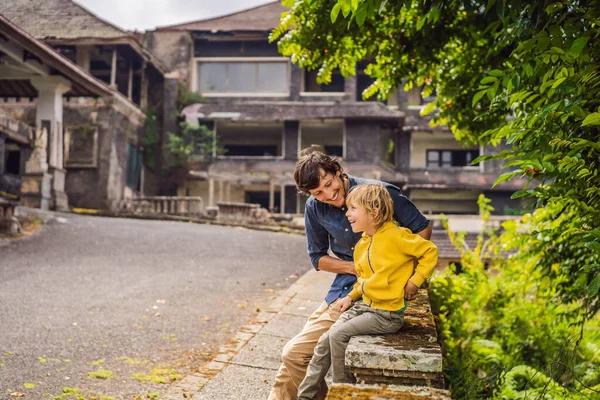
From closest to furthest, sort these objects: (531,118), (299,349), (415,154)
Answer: (531,118) → (299,349) → (415,154)

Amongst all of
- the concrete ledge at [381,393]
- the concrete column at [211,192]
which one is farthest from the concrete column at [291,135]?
the concrete ledge at [381,393]

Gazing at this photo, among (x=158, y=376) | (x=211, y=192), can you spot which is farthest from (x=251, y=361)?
(x=211, y=192)

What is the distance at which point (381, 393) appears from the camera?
241 cm

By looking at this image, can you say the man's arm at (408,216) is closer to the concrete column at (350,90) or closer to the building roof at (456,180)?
the concrete column at (350,90)

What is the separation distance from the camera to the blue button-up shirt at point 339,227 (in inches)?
128

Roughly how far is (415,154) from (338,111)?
525cm

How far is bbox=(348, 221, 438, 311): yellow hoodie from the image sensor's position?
9.43 feet

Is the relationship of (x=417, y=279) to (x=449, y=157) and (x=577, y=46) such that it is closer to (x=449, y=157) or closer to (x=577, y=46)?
(x=577, y=46)

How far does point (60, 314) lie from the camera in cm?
638

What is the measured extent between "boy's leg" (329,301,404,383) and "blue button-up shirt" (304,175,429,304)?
17.0 inches

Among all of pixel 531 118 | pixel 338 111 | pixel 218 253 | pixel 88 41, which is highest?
pixel 88 41

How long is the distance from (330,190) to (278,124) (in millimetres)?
25634

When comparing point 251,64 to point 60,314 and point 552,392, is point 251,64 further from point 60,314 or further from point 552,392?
point 552,392

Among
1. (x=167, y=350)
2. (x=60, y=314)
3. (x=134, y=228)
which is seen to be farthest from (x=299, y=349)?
(x=134, y=228)
